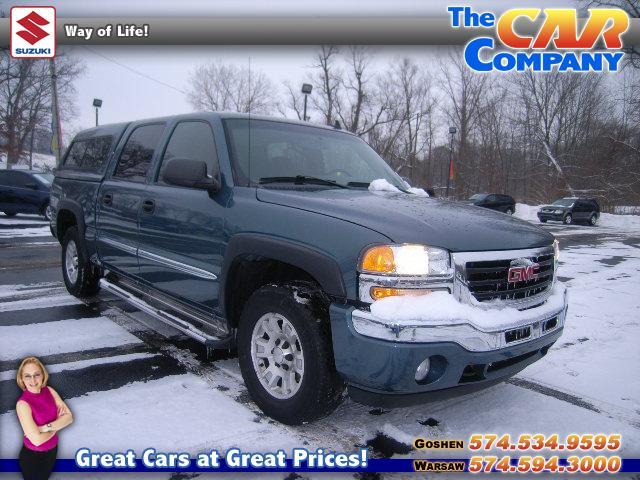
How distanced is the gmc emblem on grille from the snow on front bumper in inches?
7.8

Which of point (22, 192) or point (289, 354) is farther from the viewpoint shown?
point (22, 192)

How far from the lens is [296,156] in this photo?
3.47 metres

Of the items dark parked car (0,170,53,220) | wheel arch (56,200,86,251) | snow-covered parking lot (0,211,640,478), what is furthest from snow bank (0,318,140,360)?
dark parked car (0,170,53,220)

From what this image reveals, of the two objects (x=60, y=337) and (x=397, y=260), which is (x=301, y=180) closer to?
(x=397, y=260)

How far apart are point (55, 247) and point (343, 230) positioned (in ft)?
29.8

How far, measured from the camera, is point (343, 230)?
2350 mm

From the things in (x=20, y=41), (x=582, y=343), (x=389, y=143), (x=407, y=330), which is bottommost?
(x=582, y=343)

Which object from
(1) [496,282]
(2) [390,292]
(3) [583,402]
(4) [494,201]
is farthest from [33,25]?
(4) [494,201]

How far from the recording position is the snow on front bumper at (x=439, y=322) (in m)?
2.12

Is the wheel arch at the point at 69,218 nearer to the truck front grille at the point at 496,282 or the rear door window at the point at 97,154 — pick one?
the rear door window at the point at 97,154

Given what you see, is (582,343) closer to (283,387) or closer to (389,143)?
(283,387)

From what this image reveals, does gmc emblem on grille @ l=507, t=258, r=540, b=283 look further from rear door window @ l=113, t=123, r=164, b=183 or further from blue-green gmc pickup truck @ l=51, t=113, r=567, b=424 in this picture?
rear door window @ l=113, t=123, r=164, b=183

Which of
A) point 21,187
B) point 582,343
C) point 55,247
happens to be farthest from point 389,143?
point 582,343

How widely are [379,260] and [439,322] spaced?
0.40 meters
